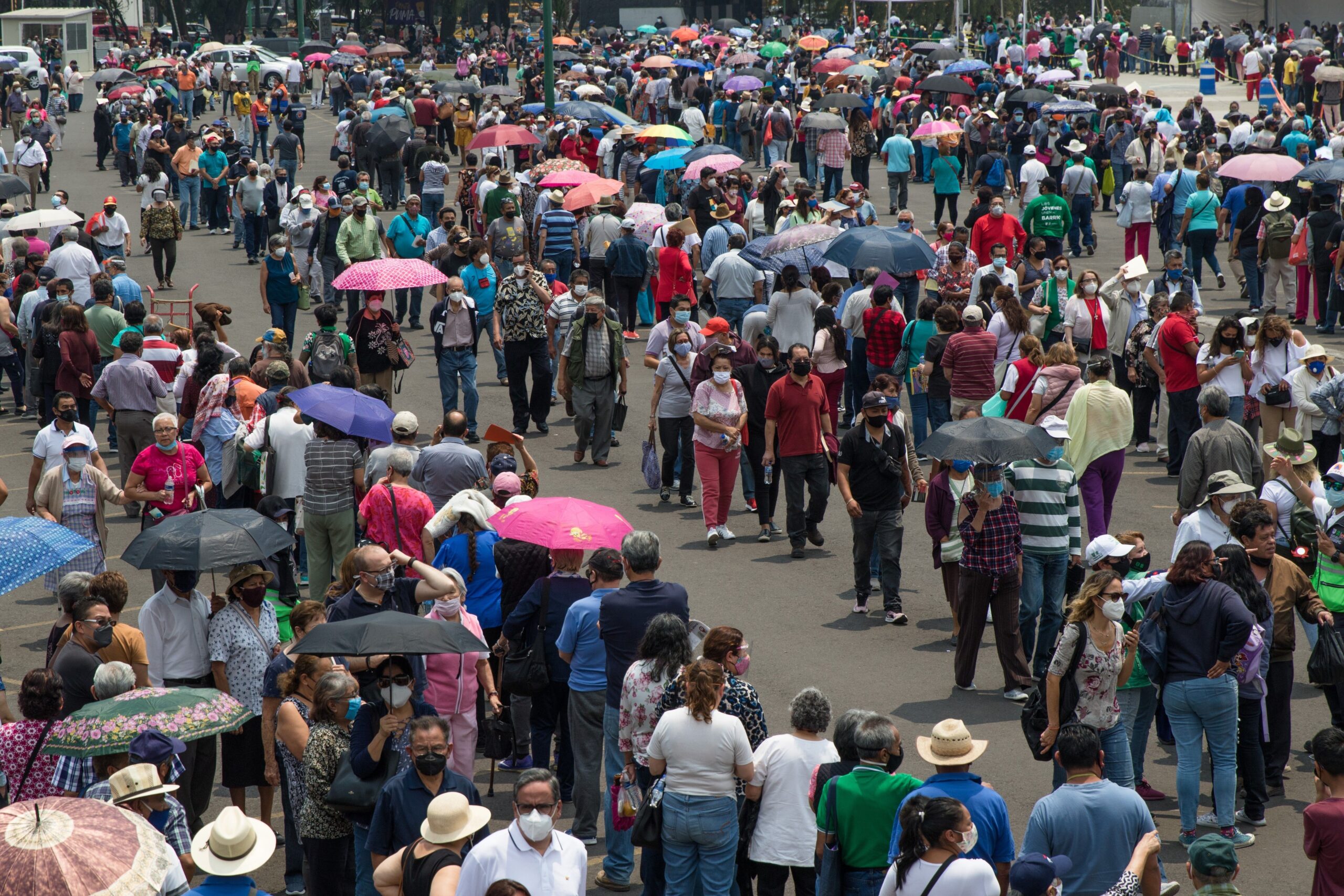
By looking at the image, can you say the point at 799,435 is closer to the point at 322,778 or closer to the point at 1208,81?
the point at 322,778

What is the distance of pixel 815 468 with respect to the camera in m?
12.6

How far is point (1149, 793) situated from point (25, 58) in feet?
171

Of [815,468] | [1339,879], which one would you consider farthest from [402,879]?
[815,468]

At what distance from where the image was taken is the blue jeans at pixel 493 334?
16.5 meters

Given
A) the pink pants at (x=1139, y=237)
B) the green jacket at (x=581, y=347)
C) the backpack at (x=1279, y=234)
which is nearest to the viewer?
the green jacket at (x=581, y=347)

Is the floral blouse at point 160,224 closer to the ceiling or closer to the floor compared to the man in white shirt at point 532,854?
closer to the ceiling

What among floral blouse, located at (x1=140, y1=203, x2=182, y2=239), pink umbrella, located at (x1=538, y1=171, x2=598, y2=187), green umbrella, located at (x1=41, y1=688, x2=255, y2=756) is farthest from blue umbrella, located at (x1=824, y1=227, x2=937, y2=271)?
floral blouse, located at (x1=140, y1=203, x2=182, y2=239)

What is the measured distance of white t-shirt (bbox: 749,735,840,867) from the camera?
21.3 feet

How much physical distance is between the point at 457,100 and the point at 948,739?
34.1 metres

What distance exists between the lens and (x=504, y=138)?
2697 cm

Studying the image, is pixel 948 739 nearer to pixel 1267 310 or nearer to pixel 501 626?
pixel 501 626

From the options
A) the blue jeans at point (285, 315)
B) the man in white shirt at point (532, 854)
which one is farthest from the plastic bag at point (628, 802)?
the blue jeans at point (285, 315)

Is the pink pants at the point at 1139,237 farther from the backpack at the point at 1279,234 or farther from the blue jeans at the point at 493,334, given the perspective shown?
the blue jeans at the point at 493,334

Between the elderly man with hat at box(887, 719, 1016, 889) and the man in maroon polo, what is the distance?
634 centimetres
